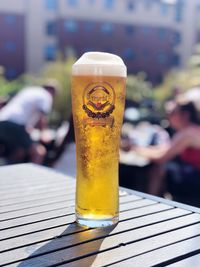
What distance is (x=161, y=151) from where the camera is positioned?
8.16 ft

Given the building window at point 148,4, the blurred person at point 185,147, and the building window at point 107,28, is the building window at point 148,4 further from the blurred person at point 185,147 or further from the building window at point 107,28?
the blurred person at point 185,147

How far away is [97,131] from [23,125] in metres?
2.81

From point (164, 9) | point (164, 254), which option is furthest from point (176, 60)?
point (164, 254)

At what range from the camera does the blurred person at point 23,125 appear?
3547 millimetres

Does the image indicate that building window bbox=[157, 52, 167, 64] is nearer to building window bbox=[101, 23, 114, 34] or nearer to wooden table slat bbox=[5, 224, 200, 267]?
building window bbox=[101, 23, 114, 34]

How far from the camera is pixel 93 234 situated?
848 millimetres

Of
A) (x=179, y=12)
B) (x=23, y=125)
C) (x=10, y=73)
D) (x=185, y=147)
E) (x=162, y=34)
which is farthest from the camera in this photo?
(x=179, y=12)

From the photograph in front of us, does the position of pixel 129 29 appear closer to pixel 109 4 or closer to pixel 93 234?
pixel 109 4

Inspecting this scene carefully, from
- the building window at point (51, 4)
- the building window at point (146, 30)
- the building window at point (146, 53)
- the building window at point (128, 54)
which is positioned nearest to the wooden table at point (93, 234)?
the building window at point (51, 4)

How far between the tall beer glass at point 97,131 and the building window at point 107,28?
26.6 m

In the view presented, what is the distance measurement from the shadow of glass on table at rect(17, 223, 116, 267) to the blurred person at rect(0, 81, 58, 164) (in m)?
2.66

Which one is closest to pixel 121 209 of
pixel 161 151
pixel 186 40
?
pixel 161 151

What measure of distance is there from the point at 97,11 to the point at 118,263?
26908 millimetres

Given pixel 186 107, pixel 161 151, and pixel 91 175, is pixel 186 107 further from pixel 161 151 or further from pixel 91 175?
pixel 91 175
